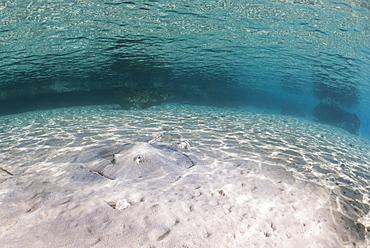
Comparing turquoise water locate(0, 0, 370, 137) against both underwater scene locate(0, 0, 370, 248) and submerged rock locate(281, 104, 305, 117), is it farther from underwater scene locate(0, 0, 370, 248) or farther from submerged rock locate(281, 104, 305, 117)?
submerged rock locate(281, 104, 305, 117)

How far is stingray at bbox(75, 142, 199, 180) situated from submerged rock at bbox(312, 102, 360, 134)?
34966mm

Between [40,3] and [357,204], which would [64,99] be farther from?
[357,204]

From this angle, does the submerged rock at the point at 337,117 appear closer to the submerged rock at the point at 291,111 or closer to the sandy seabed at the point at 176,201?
the submerged rock at the point at 291,111

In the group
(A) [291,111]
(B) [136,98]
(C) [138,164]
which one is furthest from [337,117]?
(C) [138,164]

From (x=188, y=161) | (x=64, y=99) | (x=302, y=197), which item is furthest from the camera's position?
(x=64, y=99)

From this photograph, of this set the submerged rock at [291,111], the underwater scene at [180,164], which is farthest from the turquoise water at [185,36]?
the submerged rock at [291,111]

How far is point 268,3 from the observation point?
11.1 m

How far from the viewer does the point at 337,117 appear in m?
33.5

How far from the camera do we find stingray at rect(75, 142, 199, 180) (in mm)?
3865

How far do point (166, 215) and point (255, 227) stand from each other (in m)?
1.19

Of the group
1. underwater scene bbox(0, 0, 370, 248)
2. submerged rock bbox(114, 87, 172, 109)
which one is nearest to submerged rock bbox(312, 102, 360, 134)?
underwater scene bbox(0, 0, 370, 248)

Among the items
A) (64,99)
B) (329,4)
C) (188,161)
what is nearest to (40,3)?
(188,161)

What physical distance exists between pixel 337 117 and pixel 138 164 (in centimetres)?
4001

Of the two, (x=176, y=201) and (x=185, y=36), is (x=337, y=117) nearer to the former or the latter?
(x=185, y=36)
